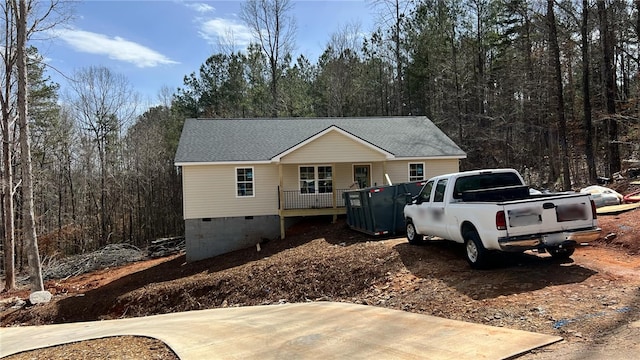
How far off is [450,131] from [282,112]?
13386mm

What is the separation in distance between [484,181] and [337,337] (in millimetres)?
5045

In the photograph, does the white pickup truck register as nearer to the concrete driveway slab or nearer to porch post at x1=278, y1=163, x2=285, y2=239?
the concrete driveway slab

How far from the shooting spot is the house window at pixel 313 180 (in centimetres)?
2039

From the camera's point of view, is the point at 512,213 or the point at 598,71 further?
the point at 598,71

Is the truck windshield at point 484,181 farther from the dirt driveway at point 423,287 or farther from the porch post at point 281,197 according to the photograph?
A: the porch post at point 281,197

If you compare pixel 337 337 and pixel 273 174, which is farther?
pixel 273 174

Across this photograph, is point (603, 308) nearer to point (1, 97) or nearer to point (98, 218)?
point (1, 97)

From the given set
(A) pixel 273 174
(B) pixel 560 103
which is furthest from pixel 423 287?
(B) pixel 560 103

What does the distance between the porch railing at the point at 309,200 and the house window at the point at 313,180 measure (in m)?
0.41

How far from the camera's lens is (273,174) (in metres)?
20.2

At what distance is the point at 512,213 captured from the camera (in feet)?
23.2

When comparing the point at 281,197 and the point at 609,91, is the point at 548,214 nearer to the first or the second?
the point at 281,197

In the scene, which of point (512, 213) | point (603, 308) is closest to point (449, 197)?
point (512, 213)

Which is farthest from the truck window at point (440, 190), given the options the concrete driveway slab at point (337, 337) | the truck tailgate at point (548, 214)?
the concrete driveway slab at point (337, 337)
